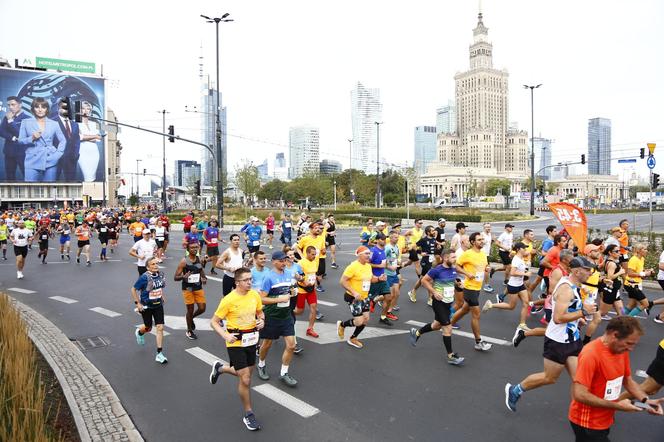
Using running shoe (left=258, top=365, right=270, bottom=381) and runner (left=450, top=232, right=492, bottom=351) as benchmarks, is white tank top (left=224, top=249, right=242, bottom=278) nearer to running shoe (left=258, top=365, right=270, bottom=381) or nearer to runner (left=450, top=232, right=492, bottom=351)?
running shoe (left=258, top=365, right=270, bottom=381)

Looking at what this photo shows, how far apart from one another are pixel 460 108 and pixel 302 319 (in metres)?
190

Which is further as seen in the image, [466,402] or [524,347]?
[524,347]

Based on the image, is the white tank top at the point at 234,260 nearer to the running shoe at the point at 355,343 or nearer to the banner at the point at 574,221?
the running shoe at the point at 355,343

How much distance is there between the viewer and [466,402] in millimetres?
5695

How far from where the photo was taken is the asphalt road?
5078 mm

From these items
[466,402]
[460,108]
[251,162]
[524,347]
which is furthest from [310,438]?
[460,108]

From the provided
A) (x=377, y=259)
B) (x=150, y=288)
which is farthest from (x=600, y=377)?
(x=150, y=288)

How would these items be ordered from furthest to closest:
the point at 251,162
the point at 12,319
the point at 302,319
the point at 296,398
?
1. the point at 251,162
2. the point at 302,319
3. the point at 12,319
4. the point at 296,398

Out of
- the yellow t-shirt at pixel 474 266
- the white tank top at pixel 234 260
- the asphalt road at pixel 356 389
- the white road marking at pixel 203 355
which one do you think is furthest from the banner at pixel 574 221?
the white road marking at pixel 203 355

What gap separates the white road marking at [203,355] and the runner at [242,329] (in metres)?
1.85

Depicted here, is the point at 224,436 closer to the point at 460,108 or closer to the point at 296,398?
the point at 296,398

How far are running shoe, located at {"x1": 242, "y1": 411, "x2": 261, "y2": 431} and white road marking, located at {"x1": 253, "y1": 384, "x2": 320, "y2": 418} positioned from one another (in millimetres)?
557

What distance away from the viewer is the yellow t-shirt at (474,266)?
7613mm

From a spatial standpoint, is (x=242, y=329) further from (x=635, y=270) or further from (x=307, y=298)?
(x=635, y=270)
